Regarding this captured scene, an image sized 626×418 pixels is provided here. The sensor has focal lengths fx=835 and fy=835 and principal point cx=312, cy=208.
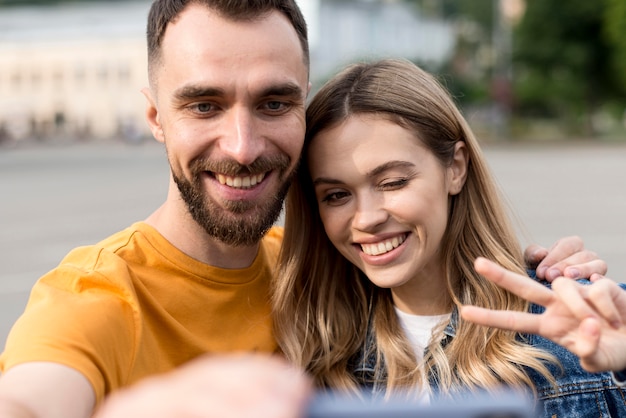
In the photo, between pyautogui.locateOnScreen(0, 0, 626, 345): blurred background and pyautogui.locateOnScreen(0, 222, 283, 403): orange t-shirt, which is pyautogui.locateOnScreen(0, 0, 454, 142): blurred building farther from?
pyautogui.locateOnScreen(0, 222, 283, 403): orange t-shirt

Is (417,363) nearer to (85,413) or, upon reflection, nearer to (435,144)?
(435,144)

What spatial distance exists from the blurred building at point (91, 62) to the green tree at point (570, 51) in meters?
15.3

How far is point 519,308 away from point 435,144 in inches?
25.8

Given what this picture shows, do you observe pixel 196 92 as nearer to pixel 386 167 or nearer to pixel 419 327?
pixel 386 167

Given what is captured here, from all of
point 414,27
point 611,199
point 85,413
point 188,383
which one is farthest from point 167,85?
point 414,27

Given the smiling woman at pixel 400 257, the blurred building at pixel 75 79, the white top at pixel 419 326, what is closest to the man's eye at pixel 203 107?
the smiling woman at pixel 400 257

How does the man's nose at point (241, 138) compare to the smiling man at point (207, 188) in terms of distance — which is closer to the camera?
the smiling man at point (207, 188)

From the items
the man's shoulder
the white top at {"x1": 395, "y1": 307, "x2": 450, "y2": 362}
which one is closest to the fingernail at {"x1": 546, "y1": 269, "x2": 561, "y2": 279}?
the white top at {"x1": 395, "y1": 307, "x2": 450, "y2": 362}

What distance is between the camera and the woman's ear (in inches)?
123

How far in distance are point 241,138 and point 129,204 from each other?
13222 millimetres

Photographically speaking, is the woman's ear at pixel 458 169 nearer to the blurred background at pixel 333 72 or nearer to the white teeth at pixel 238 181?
the blurred background at pixel 333 72

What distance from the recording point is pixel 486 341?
2.90 metres

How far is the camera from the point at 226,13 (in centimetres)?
284

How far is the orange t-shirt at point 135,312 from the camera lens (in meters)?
2.25
